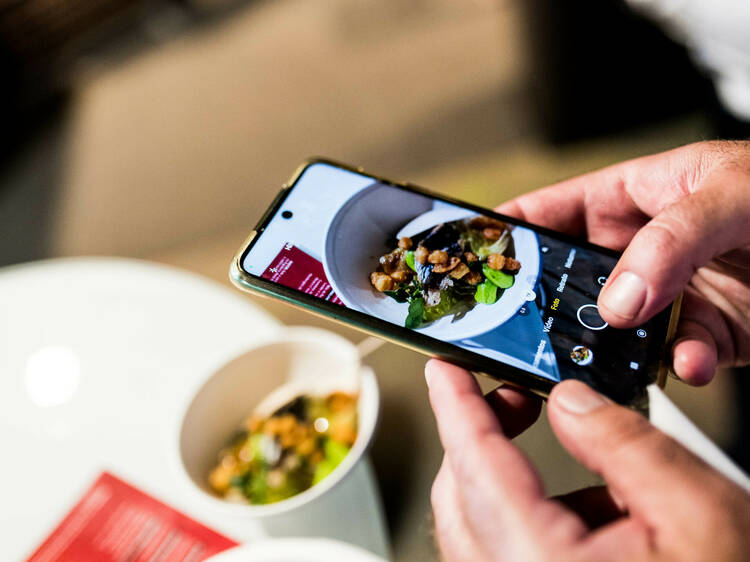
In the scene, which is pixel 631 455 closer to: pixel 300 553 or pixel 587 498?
pixel 587 498

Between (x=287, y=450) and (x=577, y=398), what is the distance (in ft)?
0.92

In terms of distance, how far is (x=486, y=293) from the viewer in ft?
1.57

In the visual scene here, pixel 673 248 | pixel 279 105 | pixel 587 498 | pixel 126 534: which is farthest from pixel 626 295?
pixel 279 105

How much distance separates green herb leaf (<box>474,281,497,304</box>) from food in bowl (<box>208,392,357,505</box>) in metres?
0.17

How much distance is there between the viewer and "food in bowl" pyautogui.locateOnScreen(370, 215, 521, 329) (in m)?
0.47

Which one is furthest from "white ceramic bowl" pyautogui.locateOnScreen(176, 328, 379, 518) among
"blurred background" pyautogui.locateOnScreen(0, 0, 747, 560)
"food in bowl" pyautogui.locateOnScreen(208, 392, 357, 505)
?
"blurred background" pyautogui.locateOnScreen(0, 0, 747, 560)

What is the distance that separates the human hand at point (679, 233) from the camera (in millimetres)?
423

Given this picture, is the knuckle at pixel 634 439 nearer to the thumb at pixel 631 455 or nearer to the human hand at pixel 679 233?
the thumb at pixel 631 455

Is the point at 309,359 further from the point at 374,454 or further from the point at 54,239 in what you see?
the point at 54,239

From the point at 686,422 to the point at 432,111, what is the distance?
39.6 inches

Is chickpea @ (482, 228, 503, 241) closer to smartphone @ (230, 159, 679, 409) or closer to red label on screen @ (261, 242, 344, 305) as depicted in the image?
smartphone @ (230, 159, 679, 409)

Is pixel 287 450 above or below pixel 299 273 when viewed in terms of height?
below

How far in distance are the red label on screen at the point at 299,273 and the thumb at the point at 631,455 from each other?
200 millimetres

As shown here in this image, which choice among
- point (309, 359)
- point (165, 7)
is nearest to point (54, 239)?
point (165, 7)
